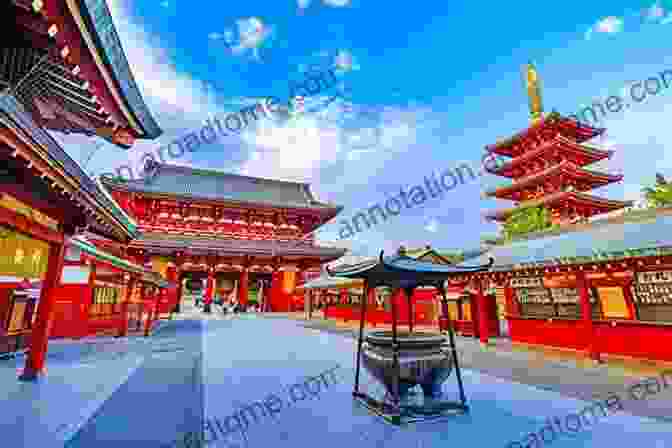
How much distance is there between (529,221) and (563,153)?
5.41 m

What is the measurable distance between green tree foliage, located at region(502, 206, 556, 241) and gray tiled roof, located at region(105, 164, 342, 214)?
44.4ft

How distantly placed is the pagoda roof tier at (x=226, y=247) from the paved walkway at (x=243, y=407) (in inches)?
544

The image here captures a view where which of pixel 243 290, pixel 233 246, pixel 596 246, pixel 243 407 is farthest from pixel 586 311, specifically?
pixel 243 290

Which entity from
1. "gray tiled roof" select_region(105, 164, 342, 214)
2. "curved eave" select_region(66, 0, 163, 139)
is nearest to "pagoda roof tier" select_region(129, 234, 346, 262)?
"gray tiled roof" select_region(105, 164, 342, 214)

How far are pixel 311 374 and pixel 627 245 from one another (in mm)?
7092

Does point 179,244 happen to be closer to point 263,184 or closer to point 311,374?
point 263,184

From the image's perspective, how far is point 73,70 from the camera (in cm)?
344

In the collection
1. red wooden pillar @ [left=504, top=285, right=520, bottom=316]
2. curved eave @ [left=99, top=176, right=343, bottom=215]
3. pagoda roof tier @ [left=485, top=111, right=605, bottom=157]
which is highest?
pagoda roof tier @ [left=485, top=111, right=605, bottom=157]

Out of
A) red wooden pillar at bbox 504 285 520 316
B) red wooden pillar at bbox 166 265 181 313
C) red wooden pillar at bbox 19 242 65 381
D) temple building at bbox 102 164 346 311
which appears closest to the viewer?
red wooden pillar at bbox 19 242 65 381

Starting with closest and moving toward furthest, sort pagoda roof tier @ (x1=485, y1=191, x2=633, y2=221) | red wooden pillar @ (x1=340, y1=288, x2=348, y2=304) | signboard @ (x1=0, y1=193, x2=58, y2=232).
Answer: signboard @ (x1=0, y1=193, x2=58, y2=232)
red wooden pillar @ (x1=340, y1=288, x2=348, y2=304)
pagoda roof tier @ (x1=485, y1=191, x2=633, y2=221)

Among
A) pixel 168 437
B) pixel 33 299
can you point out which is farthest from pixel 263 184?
pixel 168 437

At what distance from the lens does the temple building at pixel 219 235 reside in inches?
827

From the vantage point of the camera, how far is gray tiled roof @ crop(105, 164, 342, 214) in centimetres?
2332

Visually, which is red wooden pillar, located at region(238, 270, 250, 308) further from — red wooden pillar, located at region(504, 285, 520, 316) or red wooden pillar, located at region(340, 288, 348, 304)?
red wooden pillar, located at region(504, 285, 520, 316)
